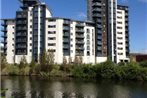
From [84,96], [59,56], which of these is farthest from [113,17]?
[84,96]

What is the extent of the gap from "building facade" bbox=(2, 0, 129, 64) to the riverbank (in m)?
9.73

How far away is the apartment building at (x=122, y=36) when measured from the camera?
110 m

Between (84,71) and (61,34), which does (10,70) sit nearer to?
(84,71)

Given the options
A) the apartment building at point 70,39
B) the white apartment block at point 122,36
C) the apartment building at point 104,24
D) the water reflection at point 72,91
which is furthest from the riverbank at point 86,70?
the white apartment block at point 122,36

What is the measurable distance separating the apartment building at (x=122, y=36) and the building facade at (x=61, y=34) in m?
1.31

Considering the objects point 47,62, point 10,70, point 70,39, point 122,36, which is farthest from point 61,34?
point 122,36

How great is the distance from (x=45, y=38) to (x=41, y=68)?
1649cm

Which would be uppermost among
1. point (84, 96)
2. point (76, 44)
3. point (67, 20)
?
point (67, 20)

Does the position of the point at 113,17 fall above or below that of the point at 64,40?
above

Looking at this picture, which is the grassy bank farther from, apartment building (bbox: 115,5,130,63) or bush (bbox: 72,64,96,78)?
apartment building (bbox: 115,5,130,63)

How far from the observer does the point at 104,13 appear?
10788cm

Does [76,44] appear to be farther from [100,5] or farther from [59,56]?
[100,5]

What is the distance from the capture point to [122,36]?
111500 mm

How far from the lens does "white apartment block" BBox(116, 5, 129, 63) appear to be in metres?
110
